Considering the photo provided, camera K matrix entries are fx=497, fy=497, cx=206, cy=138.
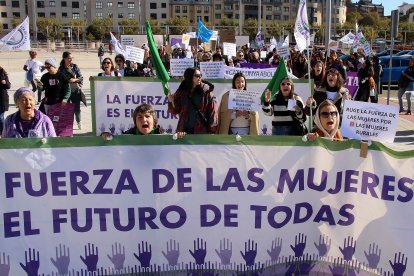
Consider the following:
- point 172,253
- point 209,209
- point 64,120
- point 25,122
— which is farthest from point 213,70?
point 172,253

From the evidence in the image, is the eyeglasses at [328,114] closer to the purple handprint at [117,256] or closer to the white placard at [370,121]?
the white placard at [370,121]

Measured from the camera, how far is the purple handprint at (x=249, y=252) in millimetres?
3859

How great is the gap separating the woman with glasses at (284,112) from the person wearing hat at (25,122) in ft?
8.54

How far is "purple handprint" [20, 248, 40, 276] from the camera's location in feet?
11.9

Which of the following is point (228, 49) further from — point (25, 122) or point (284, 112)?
point (25, 122)

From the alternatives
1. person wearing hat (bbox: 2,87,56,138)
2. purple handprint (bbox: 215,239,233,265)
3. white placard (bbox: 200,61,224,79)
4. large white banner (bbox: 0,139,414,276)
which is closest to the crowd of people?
person wearing hat (bbox: 2,87,56,138)

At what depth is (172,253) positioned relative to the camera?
12.5 ft

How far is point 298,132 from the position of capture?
594cm

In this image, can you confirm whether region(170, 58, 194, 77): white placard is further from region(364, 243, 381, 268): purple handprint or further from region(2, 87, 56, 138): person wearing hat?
region(364, 243, 381, 268): purple handprint

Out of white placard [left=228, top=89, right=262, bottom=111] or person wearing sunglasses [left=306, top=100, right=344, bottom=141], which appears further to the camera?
white placard [left=228, top=89, right=262, bottom=111]

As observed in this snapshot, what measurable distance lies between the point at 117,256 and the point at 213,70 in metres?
6.12

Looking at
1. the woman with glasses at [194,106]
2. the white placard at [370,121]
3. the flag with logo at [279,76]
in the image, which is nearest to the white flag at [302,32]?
the flag with logo at [279,76]

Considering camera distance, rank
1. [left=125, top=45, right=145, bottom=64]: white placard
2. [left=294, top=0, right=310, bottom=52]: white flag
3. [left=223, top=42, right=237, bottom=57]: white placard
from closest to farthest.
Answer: [left=294, top=0, right=310, bottom=52]: white flag < [left=125, top=45, right=145, bottom=64]: white placard < [left=223, top=42, right=237, bottom=57]: white placard

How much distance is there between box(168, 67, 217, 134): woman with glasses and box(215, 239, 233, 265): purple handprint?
2237 mm
